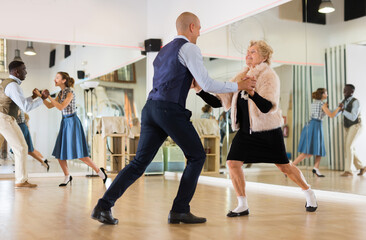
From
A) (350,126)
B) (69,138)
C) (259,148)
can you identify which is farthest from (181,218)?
(69,138)

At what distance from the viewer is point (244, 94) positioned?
339cm

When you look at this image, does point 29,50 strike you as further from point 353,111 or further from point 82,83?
point 353,111

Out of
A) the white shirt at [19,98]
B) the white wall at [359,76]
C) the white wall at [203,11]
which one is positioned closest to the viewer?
the white wall at [359,76]

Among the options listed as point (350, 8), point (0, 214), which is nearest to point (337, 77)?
point (350, 8)

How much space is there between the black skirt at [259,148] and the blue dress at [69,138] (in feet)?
9.61

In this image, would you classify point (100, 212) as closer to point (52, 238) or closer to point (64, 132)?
point (52, 238)

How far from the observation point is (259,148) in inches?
138

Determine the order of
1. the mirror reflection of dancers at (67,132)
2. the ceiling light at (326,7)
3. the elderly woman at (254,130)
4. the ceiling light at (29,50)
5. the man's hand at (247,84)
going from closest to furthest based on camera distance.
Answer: the man's hand at (247,84), the elderly woman at (254,130), the ceiling light at (326,7), the mirror reflection of dancers at (67,132), the ceiling light at (29,50)

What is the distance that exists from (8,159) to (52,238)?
5.07m

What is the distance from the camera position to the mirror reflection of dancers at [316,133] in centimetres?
506

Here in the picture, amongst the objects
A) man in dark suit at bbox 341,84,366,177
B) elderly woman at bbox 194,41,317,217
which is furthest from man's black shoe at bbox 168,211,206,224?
man in dark suit at bbox 341,84,366,177

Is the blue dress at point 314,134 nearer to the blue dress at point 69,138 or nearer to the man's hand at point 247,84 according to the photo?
the man's hand at point 247,84

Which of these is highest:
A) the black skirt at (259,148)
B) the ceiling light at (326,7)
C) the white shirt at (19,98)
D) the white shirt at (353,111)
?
the ceiling light at (326,7)

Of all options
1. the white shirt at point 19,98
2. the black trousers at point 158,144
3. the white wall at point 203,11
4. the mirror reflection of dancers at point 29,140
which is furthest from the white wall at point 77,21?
the black trousers at point 158,144
